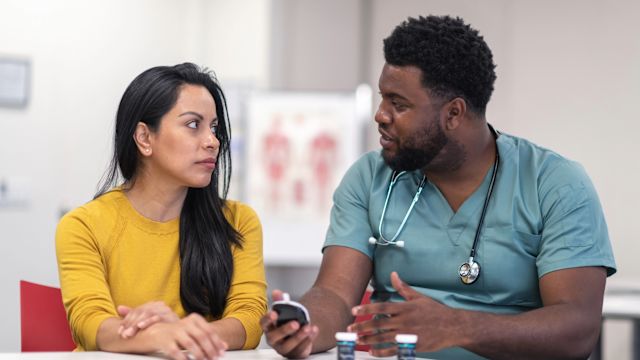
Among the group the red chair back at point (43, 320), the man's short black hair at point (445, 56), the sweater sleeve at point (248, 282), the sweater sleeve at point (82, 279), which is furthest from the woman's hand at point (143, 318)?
the man's short black hair at point (445, 56)

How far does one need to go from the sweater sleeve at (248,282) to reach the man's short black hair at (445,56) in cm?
51

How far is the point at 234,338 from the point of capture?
174 cm

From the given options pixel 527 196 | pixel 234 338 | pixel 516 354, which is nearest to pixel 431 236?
pixel 527 196

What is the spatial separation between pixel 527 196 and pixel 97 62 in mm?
2731

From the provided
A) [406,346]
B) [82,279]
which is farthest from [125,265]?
[406,346]

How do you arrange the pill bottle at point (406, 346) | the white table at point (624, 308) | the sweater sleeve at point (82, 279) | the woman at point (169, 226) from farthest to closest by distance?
the white table at point (624, 308) → the woman at point (169, 226) → the sweater sleeve at point (82, 279) → the pill bottle at point (406, 346)

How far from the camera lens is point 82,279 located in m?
1.77

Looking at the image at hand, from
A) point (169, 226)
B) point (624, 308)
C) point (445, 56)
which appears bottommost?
point (624, 308)

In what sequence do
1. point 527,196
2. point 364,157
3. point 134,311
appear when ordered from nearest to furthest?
point 134,311 → point 527,196 → point 364,157

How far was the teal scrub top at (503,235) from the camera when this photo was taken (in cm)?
180

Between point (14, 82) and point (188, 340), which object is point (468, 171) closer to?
point (188, 340)

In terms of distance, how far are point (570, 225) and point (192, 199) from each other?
0.87 meters

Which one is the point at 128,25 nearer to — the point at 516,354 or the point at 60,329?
the point at 60,329

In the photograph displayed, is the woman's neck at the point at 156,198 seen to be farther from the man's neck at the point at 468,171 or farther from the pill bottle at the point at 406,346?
the pill bottle at the point at 406,346
